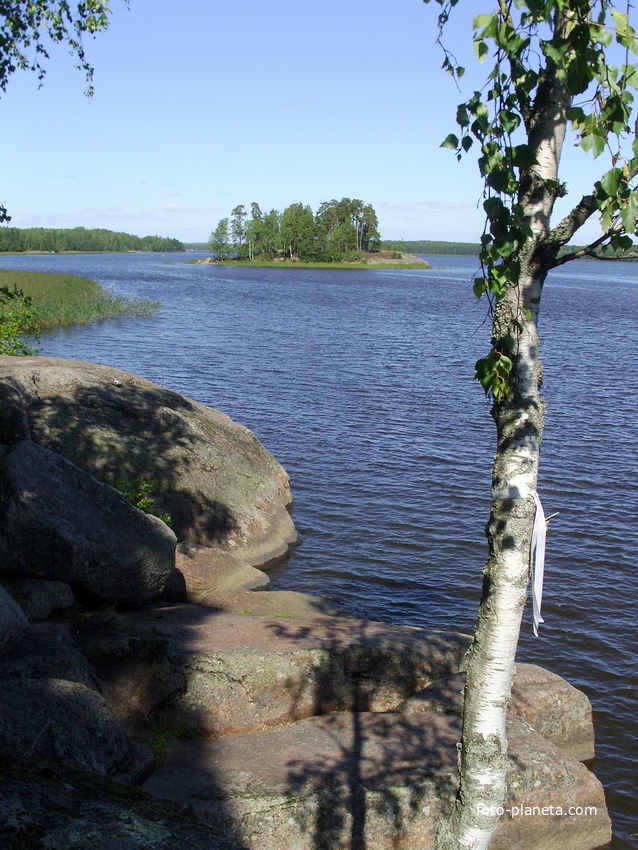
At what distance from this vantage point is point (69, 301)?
50750 millimetres

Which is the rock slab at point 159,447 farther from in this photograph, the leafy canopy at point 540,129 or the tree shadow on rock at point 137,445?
the leafy canopy at point 540,129

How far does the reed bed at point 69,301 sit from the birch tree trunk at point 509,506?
138 ft

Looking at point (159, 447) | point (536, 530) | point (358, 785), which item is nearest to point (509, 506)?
point (536, 530)

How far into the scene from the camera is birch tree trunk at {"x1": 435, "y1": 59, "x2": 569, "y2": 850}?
3.98m

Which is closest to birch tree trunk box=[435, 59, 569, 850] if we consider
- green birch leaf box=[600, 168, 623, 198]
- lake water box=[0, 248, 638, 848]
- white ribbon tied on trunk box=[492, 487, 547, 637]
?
white ribbon tied on trunk box=[492, 487, 547, 637]

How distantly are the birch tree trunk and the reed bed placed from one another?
42096 mm

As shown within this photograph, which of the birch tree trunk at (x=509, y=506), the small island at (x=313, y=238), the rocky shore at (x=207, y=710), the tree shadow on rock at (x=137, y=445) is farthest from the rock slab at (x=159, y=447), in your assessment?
the small island at (x=313, y=238)

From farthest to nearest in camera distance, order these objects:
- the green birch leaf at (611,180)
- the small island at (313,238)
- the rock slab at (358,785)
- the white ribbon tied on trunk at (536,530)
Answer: the small island at (313,238)
the rock slab at (358,785)
the white ribbon tied on trunk at (536,530)
the green birch leaf at (611,180)

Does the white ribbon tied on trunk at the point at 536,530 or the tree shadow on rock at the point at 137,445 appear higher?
the white ribbon tied on trunk at the point at 536,530

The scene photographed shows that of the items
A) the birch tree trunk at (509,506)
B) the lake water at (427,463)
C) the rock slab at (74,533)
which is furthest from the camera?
the lake water at (427,463)

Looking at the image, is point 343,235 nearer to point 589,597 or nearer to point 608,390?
point 608,390

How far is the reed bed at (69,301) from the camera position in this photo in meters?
47.2

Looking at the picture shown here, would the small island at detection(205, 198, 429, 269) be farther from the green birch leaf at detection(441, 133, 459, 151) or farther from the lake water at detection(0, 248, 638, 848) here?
the green birch leaf at detection(441, 133, 459, 151)

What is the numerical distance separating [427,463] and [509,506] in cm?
1716
